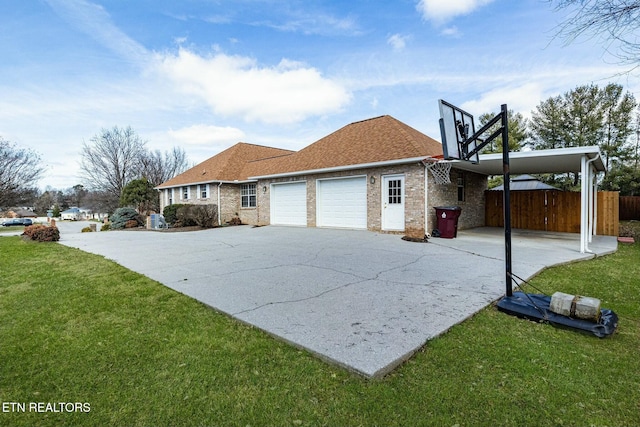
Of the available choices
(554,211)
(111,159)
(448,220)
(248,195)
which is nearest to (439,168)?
(448,220)

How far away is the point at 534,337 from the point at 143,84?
15.1 meters

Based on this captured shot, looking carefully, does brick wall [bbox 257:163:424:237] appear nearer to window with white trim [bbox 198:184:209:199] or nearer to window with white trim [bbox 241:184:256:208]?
window with white trim [bbox 241:184:256:208]

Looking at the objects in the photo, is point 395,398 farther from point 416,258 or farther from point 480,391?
point 416,258

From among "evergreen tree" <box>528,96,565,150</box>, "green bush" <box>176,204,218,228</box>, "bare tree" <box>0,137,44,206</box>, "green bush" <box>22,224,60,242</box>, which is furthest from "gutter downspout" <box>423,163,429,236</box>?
"bare tree" <box>0,137,44,206</box>

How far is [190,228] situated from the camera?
642 inches

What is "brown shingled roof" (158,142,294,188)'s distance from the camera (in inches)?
753

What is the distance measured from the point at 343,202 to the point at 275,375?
36.4 feet

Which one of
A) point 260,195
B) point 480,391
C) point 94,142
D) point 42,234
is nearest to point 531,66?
point 480,391

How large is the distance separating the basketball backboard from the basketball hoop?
570 centimetres

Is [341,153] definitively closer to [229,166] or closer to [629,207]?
[229,166]

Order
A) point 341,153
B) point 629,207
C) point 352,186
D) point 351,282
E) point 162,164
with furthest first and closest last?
point 162,164 → point 629,207 → point 341,153 → point 352,186 → point 351,282

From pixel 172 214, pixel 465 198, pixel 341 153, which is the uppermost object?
pixel 341 153

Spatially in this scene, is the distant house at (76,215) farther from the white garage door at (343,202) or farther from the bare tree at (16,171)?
the white garage door at (343,202)

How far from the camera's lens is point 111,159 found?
1288 inches
